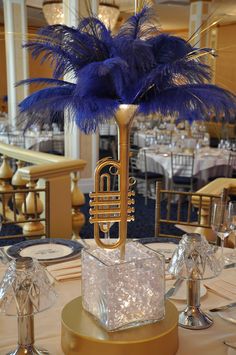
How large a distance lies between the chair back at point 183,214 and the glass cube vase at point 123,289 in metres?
1.19

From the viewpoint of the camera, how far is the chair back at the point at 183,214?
2.36m

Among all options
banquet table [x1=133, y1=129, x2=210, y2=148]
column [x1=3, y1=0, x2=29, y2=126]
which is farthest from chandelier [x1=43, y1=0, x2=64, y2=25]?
banquet table [x1=133, y1=129, x2=210, y2=148]

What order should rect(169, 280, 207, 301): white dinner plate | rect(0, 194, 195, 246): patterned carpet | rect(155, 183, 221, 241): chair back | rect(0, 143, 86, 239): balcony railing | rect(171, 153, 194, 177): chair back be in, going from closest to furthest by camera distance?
rect(169, 280, 207, 301): white dinner plate < rect(155, 183, 221, 241): chair back < rect(0, 143, 86, 239): balcony railing < rect(0, 194, 195, 246): patterned carpet < rect(171, 153, 194, 177): chair back

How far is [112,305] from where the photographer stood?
1090mm

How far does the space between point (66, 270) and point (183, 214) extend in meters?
4.18

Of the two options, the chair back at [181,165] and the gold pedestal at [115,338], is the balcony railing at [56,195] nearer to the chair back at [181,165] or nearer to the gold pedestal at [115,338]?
the gold pedestal at [115,338]

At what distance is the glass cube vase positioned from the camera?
1083 millimetres

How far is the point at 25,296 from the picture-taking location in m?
1.05

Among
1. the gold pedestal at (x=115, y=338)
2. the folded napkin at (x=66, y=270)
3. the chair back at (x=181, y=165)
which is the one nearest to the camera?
the gold pedestal at (x=115, y=338)

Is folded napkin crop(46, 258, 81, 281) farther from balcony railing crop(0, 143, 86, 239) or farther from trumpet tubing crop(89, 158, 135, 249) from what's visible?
balcony railing crop(0, 143, 86, 239)

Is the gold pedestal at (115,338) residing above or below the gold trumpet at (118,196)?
below

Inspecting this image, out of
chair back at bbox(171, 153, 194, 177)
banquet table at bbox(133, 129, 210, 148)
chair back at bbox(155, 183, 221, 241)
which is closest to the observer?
chair back at bbox(155, 183, 221, 241)

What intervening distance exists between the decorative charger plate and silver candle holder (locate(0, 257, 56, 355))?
607 millimetres

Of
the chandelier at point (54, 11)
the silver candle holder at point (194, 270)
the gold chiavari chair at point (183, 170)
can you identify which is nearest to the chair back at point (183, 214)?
the gold chiavari chair at point (183, 170)
